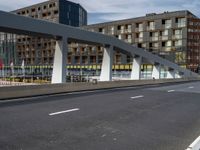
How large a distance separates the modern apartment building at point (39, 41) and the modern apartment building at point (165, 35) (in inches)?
736

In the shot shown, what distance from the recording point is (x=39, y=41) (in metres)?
96.1

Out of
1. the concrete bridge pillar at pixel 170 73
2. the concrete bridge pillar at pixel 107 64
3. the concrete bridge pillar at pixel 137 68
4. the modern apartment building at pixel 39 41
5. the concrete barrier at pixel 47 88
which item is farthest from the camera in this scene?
the modern apartment building at pixel 39 41

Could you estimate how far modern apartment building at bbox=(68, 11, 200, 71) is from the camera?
73938mm

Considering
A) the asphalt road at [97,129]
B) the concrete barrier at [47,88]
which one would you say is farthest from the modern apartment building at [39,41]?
the asphalt road at [97,129]

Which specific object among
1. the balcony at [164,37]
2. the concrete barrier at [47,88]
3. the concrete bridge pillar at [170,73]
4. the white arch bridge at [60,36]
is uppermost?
the balcony at [164,37]

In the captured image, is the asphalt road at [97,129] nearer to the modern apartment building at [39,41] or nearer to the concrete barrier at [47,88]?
the concrete barrier at [47,88]

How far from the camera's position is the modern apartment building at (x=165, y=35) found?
243ft

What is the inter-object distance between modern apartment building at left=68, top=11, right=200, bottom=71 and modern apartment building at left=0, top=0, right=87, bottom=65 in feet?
61.3

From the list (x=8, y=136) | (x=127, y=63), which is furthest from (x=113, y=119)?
→ (x=127, y=63)

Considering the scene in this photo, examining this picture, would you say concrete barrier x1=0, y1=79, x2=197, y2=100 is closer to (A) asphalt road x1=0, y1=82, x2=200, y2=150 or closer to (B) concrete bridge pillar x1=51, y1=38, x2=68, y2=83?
(B) concrete bridge pillar x1=51, y1=38, x2=68, y2=83

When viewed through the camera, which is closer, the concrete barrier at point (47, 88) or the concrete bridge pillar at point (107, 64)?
the concrete barrier at point (47, 88)

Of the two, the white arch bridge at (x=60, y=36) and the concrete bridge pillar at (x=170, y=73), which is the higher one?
the white arch bridge at (x=60, y=36)

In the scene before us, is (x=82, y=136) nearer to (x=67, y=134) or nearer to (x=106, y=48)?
(x=67, y=134)

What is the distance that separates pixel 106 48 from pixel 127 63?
49.0 m
